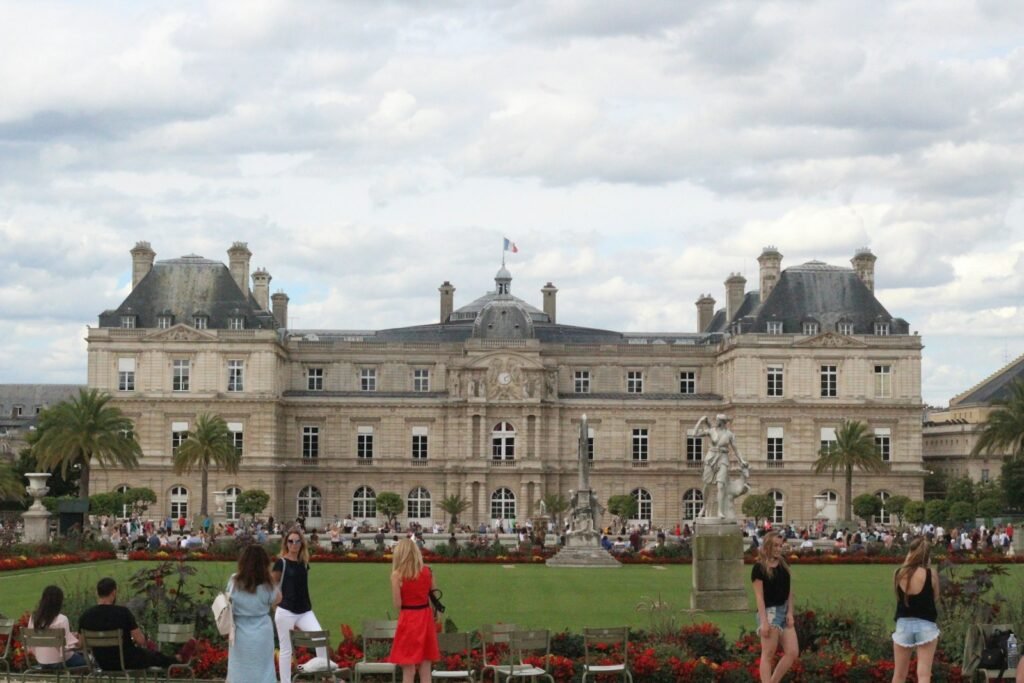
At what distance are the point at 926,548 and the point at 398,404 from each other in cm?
8295

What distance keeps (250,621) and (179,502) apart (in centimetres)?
8029

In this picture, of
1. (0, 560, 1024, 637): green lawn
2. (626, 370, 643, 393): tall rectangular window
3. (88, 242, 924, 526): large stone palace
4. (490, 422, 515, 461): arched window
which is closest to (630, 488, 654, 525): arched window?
(88, 242, 924, 526): large stone palace

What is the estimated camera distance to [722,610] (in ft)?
115

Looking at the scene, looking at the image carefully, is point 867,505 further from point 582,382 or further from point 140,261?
point 140,261

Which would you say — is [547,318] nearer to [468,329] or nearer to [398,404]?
[468,329]

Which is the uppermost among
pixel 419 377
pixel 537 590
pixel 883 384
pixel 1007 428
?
pixel 419 377

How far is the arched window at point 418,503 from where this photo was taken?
100812mm

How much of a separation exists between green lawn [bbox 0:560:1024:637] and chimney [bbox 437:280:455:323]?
60243mm

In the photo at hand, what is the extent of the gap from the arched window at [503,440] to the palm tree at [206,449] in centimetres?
1596

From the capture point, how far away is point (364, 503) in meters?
101

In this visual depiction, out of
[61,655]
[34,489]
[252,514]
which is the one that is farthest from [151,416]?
[61,655]

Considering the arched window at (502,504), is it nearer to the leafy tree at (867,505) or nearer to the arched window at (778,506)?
the arched window at (778,506)

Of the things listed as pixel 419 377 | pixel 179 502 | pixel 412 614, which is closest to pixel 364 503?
pixel 419 377

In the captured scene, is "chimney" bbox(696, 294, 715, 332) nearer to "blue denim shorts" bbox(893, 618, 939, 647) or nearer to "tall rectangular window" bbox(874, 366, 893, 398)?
"tall rectangular window" bbox(874, 366, 893, 398)
